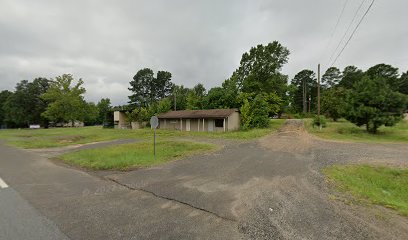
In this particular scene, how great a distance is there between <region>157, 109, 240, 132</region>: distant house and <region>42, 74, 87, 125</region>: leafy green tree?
2796 centimetres

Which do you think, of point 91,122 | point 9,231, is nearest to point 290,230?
point 9,231

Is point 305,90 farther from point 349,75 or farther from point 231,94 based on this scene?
point 231,94

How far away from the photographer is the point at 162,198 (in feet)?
17.2

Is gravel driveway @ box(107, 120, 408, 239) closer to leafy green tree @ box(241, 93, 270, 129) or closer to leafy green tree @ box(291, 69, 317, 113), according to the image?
leafy green tree @ box(241, 93, 270, 129)

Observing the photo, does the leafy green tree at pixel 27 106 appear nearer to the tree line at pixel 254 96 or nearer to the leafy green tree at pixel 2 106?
the tree line at pixel 254 96

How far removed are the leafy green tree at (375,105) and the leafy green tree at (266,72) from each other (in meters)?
17.8

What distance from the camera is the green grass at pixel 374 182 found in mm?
5416

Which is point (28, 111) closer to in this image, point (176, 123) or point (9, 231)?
point (176, 123)

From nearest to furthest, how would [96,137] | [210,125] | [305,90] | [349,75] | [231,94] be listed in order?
1. [96,137]
2. [210,125]
3. [231,94]
4. [349,75]
5. [305,90]

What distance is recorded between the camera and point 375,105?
20.5 metres

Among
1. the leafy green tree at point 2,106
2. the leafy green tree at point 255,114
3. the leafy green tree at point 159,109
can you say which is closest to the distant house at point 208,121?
the leafy green tree at point 255,114

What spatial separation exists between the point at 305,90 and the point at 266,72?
37533 millimetres

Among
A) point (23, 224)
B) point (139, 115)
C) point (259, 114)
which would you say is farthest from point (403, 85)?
point (23, 224)

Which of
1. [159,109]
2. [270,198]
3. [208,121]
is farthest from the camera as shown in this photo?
[159,109]
